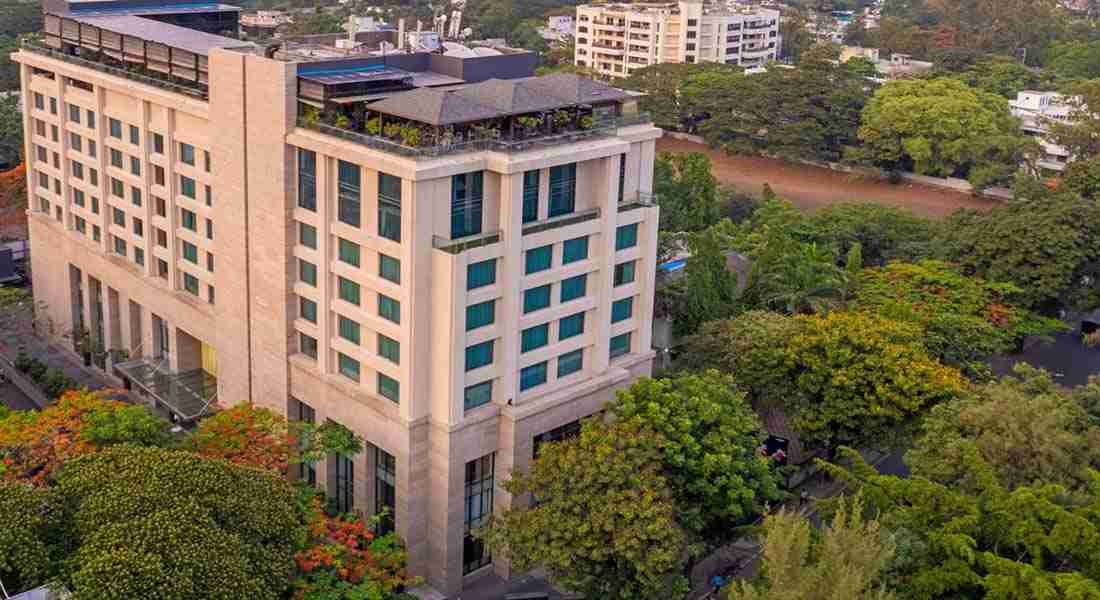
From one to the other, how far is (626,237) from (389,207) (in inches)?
380

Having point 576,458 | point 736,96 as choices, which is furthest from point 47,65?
point 736,96

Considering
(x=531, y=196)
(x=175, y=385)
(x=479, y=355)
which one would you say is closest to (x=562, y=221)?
(x=531, y=196)

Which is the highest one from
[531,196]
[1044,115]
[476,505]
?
[531,196]

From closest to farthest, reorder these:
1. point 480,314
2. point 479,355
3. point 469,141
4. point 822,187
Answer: point 469,141
point 480,314
point 479,355
point 822,187

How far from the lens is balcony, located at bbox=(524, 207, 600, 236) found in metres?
38.8

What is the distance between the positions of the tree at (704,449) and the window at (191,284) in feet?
62.2

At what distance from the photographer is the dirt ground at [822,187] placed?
9325 cm

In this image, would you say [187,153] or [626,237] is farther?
[187,153]

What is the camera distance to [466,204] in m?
37.2

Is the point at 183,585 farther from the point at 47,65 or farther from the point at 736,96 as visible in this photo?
the point at 736,96

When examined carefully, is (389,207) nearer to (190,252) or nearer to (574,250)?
(574,250)

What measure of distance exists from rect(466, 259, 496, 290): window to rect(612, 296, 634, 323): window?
6589 mm

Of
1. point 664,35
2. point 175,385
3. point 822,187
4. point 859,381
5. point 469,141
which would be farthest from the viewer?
point 664,35

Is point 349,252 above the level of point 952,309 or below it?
above
